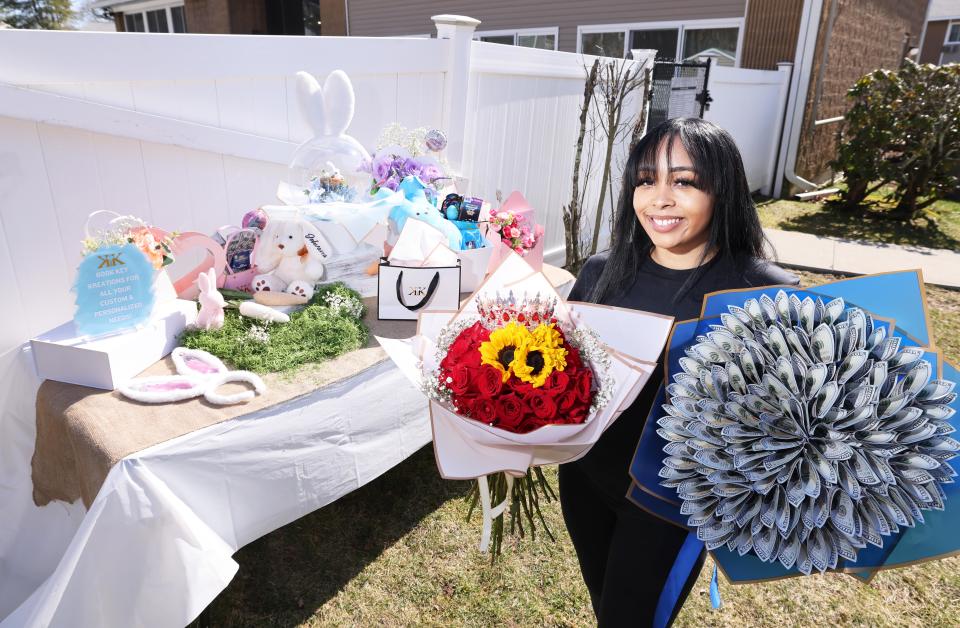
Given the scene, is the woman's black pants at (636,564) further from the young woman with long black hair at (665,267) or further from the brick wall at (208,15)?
the brick wall at (208,15)

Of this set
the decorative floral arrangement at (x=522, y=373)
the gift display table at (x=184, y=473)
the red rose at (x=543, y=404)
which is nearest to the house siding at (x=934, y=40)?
the gift display table at (x=184, y=473)

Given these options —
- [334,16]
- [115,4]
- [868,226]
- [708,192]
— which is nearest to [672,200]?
[708,192]

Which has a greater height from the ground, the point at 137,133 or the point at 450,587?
the point at 137,133

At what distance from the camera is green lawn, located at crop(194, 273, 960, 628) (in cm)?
217

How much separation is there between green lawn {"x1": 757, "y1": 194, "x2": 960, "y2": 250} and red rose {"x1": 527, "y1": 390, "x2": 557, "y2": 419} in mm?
7084

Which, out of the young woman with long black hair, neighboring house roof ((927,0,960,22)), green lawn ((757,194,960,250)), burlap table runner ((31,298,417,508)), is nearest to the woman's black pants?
the young woman with long black hair

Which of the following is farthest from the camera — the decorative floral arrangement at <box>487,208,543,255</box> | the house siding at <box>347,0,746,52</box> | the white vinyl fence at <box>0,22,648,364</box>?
the house siding at <box>347,0,746,52</box>

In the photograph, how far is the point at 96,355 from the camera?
5.41 ft

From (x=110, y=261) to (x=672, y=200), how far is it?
160 centimetres

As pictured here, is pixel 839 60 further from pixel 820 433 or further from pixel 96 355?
pixel 96 355

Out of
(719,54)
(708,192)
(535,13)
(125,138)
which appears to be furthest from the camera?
(535,13)

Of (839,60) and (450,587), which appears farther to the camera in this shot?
(839,60)

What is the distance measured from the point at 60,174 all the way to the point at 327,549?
1759 mm

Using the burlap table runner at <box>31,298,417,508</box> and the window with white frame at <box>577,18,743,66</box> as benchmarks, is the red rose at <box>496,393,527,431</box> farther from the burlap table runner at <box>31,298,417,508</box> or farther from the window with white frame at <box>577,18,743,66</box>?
the window with white frame at <box>577,18,743,66</box>
